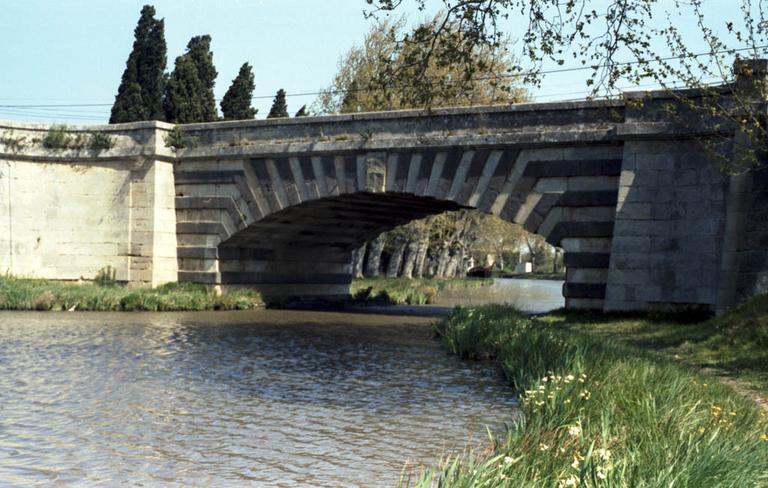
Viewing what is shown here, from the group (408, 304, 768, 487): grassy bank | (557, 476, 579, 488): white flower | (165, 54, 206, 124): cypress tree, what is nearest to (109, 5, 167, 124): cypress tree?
(165, 54, 206, 124): cypress tree

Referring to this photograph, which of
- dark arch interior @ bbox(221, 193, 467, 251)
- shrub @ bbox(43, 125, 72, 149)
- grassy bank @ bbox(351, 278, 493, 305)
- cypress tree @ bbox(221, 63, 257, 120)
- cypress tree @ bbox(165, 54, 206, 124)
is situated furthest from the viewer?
cypress tree @ bbox(221, 63, 257, 120)

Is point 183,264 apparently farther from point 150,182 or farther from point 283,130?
point 283,130

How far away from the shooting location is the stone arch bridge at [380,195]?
21.6 m

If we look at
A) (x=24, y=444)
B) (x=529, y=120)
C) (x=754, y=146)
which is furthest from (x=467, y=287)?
(x=24, y=444)

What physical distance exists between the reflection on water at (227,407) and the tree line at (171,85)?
69.4 ft

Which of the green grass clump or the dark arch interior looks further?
the dark arch interior

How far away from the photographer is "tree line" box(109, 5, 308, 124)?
133 feet

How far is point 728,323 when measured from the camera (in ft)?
57.3

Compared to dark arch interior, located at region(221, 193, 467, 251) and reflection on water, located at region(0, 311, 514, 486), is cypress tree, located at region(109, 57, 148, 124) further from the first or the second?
reflection on water, located at region(0, 311, 514, 486)

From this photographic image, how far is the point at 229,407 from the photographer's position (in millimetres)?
11797

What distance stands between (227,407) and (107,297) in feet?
52.7

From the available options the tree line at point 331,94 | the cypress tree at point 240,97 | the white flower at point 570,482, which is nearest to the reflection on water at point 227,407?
the white flower at point 570,482

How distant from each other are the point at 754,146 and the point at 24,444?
15.0m

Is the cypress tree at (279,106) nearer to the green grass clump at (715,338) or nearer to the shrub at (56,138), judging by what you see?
the shrub at (56,138)
